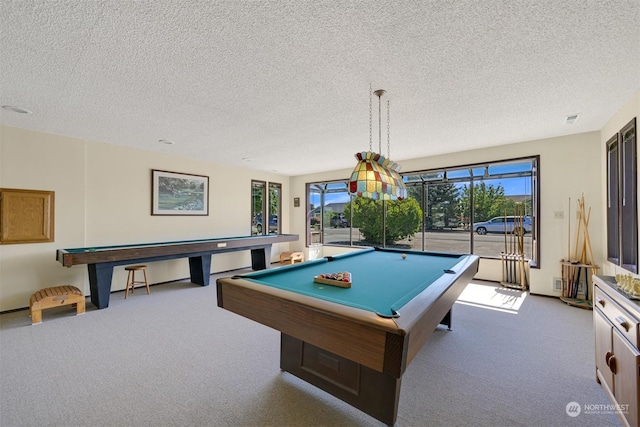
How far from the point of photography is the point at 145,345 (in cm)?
272

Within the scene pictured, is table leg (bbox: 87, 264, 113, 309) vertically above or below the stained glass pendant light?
below

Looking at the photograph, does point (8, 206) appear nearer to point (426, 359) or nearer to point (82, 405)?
point (82, 405)

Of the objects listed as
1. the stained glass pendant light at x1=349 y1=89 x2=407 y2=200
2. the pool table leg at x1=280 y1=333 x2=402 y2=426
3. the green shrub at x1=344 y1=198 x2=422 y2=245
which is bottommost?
the pool table leg at x1=280 y1=333 x2=402 y2=426

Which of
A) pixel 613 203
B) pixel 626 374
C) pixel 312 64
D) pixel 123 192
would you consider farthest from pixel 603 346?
pixel 123 192

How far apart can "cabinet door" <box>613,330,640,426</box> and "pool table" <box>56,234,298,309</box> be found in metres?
5.07

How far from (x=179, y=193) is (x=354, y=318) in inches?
206

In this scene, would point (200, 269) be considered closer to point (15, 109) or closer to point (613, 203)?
point (15, 109)

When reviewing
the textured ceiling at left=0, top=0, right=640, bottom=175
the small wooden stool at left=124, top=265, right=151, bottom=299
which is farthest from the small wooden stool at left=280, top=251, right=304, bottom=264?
the textured ceiling at left=0, top=0, right=640, bottom=175

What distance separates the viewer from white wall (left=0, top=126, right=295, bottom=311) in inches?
145

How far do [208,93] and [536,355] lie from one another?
4.09m

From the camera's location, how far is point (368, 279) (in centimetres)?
228

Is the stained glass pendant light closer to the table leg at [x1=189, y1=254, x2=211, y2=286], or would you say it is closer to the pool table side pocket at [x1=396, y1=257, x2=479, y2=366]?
the pool table side pocket at [x1=396, y1=257, x2=479, y2=366]

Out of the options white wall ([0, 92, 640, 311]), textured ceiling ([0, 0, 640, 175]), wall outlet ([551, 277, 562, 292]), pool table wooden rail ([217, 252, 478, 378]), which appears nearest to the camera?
pool table wooden rail ([217, 252, 478, 378])

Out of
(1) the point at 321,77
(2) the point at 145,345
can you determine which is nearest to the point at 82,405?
(2) the point at 145,345
